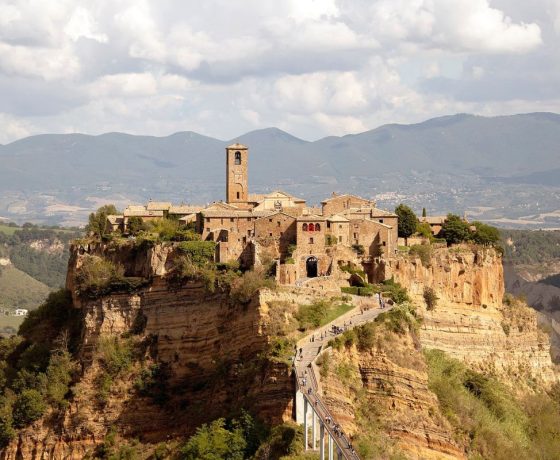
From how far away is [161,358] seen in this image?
54781 mm

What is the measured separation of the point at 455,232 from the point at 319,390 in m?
24.0

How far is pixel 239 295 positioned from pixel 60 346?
12.7 meters

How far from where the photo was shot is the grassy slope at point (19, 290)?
163750 millimetres

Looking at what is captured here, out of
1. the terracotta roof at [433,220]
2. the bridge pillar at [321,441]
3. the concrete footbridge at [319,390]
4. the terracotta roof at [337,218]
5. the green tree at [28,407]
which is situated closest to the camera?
the concrete footbridge at [319,390]

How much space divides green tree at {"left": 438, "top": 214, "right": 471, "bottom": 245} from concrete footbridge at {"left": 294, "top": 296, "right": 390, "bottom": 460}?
42.9 feet

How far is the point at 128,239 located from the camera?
6034 cm

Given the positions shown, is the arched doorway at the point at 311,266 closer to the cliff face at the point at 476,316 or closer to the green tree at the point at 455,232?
the cliff face at the point at 476,316

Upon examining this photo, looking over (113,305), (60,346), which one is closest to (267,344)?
(113,305)

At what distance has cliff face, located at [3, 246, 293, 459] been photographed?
50.2 meters

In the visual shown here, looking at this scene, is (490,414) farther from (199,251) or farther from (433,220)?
(199,251)

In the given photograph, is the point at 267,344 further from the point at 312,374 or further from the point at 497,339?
the point at 497,339

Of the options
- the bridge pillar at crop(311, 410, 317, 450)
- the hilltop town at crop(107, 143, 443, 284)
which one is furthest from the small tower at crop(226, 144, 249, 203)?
the bridge pillar at crop(311, 410, 317, 450)

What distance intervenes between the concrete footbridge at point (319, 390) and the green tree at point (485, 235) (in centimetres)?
1435

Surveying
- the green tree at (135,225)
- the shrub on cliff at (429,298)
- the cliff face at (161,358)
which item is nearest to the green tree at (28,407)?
the cliff face at (161,358)
